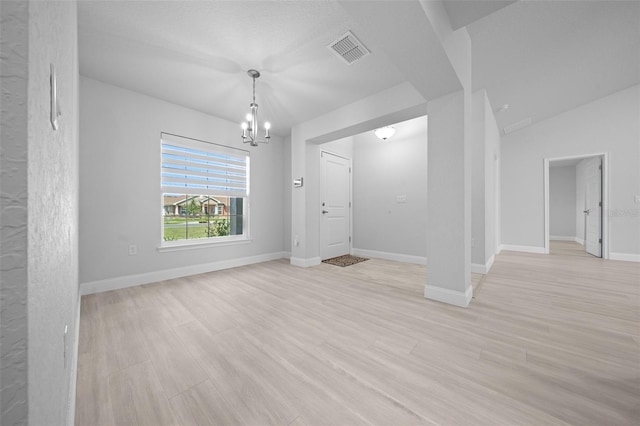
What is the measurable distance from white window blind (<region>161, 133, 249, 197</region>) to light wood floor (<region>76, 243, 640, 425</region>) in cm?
154

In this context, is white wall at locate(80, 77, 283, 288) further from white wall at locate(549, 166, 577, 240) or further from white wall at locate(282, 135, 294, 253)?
white wall at locate(549, 166, 577, 240)

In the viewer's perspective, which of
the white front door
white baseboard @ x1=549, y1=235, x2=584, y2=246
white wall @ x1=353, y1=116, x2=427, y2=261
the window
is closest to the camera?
the window

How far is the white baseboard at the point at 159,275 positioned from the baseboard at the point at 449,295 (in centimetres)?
294

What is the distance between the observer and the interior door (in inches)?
180

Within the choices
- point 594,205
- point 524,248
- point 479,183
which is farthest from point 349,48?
point 594,205

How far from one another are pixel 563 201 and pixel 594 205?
10.7ft

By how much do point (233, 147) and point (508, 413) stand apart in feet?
13.9

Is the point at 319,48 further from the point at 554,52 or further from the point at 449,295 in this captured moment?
the point at 554,52

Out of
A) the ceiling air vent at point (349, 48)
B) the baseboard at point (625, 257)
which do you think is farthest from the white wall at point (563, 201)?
the ceiling air vent at point (349, 48)

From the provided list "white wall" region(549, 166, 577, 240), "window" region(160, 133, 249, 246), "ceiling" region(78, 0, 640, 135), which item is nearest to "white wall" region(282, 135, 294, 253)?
"window" region(160, 133, 249, 246)

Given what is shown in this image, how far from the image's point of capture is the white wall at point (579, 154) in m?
4.20

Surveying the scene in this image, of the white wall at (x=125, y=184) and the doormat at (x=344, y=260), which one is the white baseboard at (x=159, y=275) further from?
the doormat at (x=344, y=260)

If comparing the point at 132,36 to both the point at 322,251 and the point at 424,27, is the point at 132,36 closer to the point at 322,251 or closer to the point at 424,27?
the point at 424,27

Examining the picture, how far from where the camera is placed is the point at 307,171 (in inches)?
161
